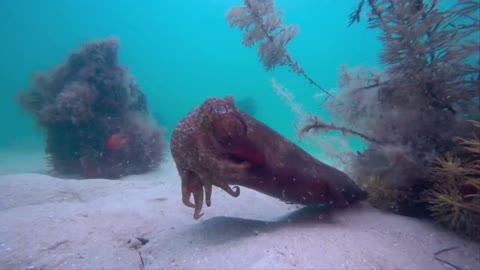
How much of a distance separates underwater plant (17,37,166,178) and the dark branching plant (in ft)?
21.9

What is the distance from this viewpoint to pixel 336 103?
19.5 ft

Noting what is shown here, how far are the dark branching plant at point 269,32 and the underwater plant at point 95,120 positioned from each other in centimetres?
667

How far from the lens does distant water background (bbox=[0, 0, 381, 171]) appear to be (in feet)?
233

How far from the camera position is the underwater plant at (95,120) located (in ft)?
33.7

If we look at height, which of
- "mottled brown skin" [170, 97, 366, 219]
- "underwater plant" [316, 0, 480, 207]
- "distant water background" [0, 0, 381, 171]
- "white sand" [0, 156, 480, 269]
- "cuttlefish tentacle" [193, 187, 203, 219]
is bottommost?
"white sand" [0, 156, 480, 269]

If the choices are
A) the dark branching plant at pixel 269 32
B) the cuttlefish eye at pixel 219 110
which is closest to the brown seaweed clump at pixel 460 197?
the cuttlefish eye at pixel 219 110

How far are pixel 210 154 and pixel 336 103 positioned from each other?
3.83 metres

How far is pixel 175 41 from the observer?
10669 centimetres

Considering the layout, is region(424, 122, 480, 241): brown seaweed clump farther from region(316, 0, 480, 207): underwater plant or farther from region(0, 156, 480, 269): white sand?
region(316, 0, 480, 207): underwater plant

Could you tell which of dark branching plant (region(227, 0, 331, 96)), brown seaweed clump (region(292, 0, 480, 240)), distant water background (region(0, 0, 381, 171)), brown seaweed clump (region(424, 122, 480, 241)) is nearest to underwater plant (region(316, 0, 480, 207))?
brown seaweed clump (region(292, 0, 480, 240))

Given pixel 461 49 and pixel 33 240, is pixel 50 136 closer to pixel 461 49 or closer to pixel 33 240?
pixel 33 240

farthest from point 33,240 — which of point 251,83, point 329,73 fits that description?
point 251,83

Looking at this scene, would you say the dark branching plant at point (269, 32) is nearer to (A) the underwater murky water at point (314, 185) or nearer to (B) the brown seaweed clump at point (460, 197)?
(A) the underwater murky water at point (314, 185)

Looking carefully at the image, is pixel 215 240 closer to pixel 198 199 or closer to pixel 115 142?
pixel 198 199
